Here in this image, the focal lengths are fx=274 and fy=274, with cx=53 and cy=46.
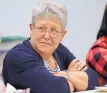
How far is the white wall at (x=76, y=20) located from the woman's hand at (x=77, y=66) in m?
1.15

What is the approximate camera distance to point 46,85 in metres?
1.27

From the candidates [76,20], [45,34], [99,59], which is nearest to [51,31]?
[45,34]

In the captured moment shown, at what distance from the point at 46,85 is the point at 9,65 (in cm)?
21

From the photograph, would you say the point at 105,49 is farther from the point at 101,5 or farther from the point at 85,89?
the point at 101,5

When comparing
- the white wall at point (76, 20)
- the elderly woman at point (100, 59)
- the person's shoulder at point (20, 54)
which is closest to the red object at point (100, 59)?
the elderly woman at point (100, 59)

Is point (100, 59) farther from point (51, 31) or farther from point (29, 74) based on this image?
point (29, 74)

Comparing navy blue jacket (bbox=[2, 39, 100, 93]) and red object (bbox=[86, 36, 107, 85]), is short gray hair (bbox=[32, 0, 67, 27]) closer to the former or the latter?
navy blue jacket (bbox=[2, 39, 100, 93])

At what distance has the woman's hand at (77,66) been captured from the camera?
5.35ft

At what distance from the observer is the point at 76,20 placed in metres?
3.16

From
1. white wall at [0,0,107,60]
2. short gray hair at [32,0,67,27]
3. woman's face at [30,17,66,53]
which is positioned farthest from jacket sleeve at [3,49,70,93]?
white wall at [0,0,107,60]

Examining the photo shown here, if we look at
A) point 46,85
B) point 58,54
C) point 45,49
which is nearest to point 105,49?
point 58,54

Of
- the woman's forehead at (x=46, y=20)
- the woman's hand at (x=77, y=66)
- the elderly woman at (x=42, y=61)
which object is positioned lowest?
the woman's hand at (x=77, y=66)

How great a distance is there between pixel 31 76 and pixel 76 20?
1.97 metres

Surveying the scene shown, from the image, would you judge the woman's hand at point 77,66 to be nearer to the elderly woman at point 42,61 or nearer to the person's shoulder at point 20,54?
the elderly woman at point 42,61
